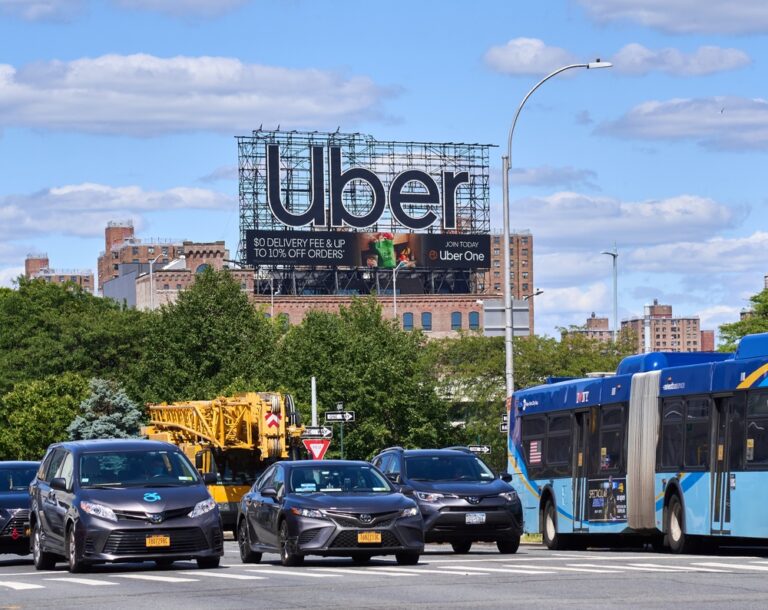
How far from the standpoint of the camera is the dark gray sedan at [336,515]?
2228cm

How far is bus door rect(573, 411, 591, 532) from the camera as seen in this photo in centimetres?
2948

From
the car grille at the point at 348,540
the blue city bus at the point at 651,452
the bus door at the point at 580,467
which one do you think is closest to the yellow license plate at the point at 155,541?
the car grille at the point at 348,540

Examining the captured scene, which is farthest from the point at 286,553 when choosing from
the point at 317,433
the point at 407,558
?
the point at 317,433

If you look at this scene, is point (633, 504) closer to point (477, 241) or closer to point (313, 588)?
point (313, 588)

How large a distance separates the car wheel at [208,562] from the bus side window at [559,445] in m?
9.49

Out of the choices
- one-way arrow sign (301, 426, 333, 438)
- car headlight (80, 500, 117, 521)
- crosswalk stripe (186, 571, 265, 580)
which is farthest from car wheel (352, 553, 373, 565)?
one-way arrow sign (301, 426, 333, 438)

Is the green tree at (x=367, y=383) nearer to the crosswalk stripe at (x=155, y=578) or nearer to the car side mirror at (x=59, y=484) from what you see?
the car side mirror at (x=59, y=484)

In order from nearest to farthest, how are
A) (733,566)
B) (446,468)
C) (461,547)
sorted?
(733,566) < (446,468) < (461,547)

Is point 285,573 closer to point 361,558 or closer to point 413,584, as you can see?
point 361,558

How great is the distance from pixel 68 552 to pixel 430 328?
147493 mm

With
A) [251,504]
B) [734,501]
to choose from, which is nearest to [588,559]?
[734,501]

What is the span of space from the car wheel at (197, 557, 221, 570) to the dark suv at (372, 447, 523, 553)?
545 centimetres

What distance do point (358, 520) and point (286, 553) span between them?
111 centimetres

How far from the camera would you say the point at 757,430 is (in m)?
23.5
